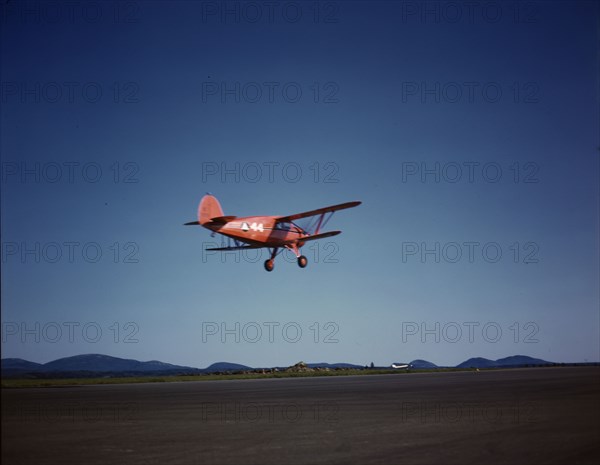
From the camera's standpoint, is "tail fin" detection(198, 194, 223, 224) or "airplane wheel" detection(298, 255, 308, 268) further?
"airplane wheel" detection(298, 255, 308, 268)

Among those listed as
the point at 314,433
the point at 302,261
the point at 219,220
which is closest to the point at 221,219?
the point at 219,220

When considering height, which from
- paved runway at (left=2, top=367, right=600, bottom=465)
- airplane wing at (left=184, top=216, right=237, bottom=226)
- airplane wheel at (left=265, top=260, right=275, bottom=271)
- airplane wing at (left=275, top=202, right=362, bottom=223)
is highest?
airplane wing at (left=275, top=202, right=362, bottom=223)

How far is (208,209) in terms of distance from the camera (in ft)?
133

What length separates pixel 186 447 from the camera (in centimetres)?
1692

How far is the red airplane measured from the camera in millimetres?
39500

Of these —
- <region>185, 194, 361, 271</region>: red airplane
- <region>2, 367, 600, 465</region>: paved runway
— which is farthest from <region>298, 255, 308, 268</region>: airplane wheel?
<region>2, 367, 600, 465</region>: paved runway

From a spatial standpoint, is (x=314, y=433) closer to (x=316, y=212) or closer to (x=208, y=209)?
(x=208, y=209)

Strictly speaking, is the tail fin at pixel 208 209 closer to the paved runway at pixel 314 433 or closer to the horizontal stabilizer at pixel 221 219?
the horizontal stabilizer at pixel 221 219

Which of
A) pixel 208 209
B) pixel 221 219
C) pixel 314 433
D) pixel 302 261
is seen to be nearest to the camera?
pixel 314 433

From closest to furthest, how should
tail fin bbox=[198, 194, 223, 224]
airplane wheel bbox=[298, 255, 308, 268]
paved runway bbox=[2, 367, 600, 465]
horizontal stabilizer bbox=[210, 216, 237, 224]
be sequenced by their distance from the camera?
paved runway bbox=[2, 367, 600, 465] < horizontal stabilizer bbox=[210, 216, 237, 224] < tail fin bbox=[198, 194, 223, 224] < airplane wheel bbox=[298, 255, 308, 268]

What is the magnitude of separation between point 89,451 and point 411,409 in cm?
1589

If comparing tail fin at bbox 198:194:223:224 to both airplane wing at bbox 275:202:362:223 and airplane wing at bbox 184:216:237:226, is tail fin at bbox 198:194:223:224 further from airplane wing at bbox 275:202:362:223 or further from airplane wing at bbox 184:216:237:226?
airplane wing at bbox 275:202:362:223

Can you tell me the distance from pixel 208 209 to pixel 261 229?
4.16 meters

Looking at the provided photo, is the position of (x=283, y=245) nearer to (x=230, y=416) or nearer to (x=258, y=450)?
(x=230, y=416)
